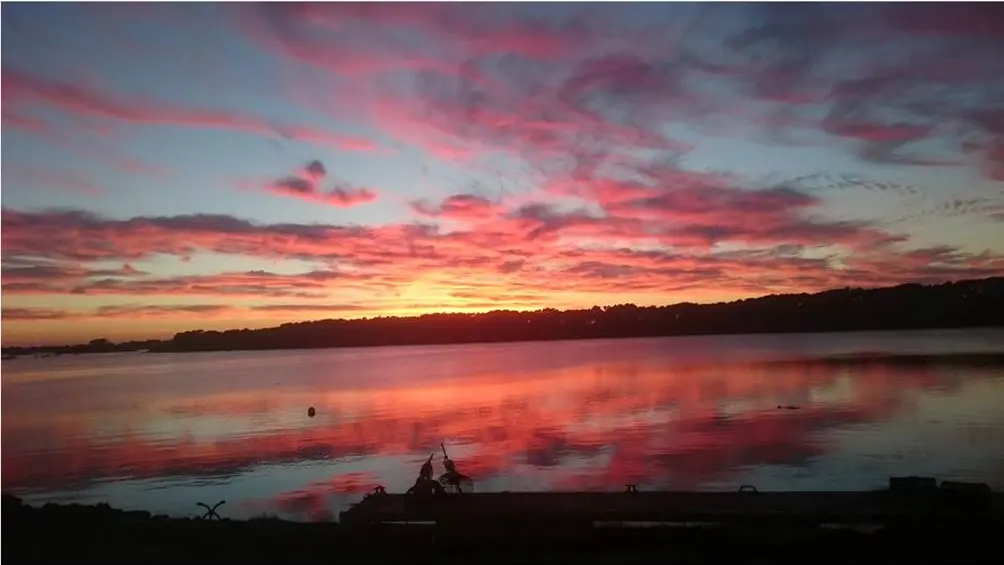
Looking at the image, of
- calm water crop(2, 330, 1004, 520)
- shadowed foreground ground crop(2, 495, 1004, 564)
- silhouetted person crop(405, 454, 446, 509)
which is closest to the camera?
shadowed foreground ground crop(2, 495, 1004, 564)

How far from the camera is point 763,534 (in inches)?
400

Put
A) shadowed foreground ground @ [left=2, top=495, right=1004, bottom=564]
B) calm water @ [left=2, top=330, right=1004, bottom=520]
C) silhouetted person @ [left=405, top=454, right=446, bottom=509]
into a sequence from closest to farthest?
shadowed foreground ground @ [left=2, top=495, right=1004, bottom=564]
silhouetted person @ [left=405, top=454, right=446, bottom=509]
calm water @ [left=2, top=330, right=1004, bottom=520]

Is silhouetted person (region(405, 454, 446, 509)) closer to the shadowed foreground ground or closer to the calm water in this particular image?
the shadowed foreground ground

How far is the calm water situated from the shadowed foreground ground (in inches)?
308

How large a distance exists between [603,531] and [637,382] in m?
53.1

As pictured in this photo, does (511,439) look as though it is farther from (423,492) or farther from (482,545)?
(482,545)

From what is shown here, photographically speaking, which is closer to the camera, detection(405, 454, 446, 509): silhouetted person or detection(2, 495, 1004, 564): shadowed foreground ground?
detection(2, 495, 1004, 564): shadowed foreground ground

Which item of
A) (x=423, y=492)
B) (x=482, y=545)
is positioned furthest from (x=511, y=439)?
(x=482, y=545)

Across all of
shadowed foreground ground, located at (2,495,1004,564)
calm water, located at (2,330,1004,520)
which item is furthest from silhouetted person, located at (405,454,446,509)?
calm water, located at (2,330,1004,520)

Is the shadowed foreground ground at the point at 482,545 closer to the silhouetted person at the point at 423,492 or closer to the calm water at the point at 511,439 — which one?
the silhouetted person at the point at 423,492

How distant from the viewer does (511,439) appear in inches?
1228

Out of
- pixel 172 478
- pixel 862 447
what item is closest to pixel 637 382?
pixel 862 447

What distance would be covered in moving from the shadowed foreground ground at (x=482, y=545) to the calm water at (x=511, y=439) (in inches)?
308

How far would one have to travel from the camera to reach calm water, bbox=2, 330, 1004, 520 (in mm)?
22000
